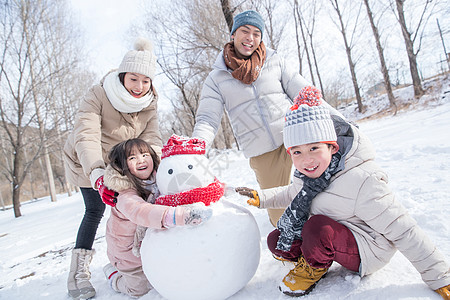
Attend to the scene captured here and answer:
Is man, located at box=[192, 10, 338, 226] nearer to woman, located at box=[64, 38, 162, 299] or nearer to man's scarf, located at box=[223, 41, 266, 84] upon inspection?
man's scarf, located at box=[223, 41, 266, 84]

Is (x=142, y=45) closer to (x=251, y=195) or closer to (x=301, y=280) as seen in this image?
(x=251, y=195)

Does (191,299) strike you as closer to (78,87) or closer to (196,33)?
(196,33)

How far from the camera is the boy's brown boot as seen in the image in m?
1.41

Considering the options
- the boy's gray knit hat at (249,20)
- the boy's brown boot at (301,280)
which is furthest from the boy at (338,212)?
the boy's gray knit hat at (249,20)

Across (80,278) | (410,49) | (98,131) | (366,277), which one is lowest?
(366,277)

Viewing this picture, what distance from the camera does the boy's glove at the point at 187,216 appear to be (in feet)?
4.59

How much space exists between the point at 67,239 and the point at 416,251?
445 centimetres

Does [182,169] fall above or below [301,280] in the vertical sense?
above

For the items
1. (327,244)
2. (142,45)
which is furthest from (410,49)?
(327,244)

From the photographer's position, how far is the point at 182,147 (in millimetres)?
1624

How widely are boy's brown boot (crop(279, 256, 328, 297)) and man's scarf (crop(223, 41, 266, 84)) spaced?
140 centimetres

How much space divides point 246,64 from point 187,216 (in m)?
1.31

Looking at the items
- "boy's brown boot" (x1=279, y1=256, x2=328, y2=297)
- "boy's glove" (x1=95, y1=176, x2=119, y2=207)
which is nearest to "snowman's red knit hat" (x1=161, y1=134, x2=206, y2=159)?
"boy's glove" (x1=95, y1=176, x2=119, y2=207)

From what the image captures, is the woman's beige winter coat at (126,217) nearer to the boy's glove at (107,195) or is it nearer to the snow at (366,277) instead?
the boy's glove at (107,195)
